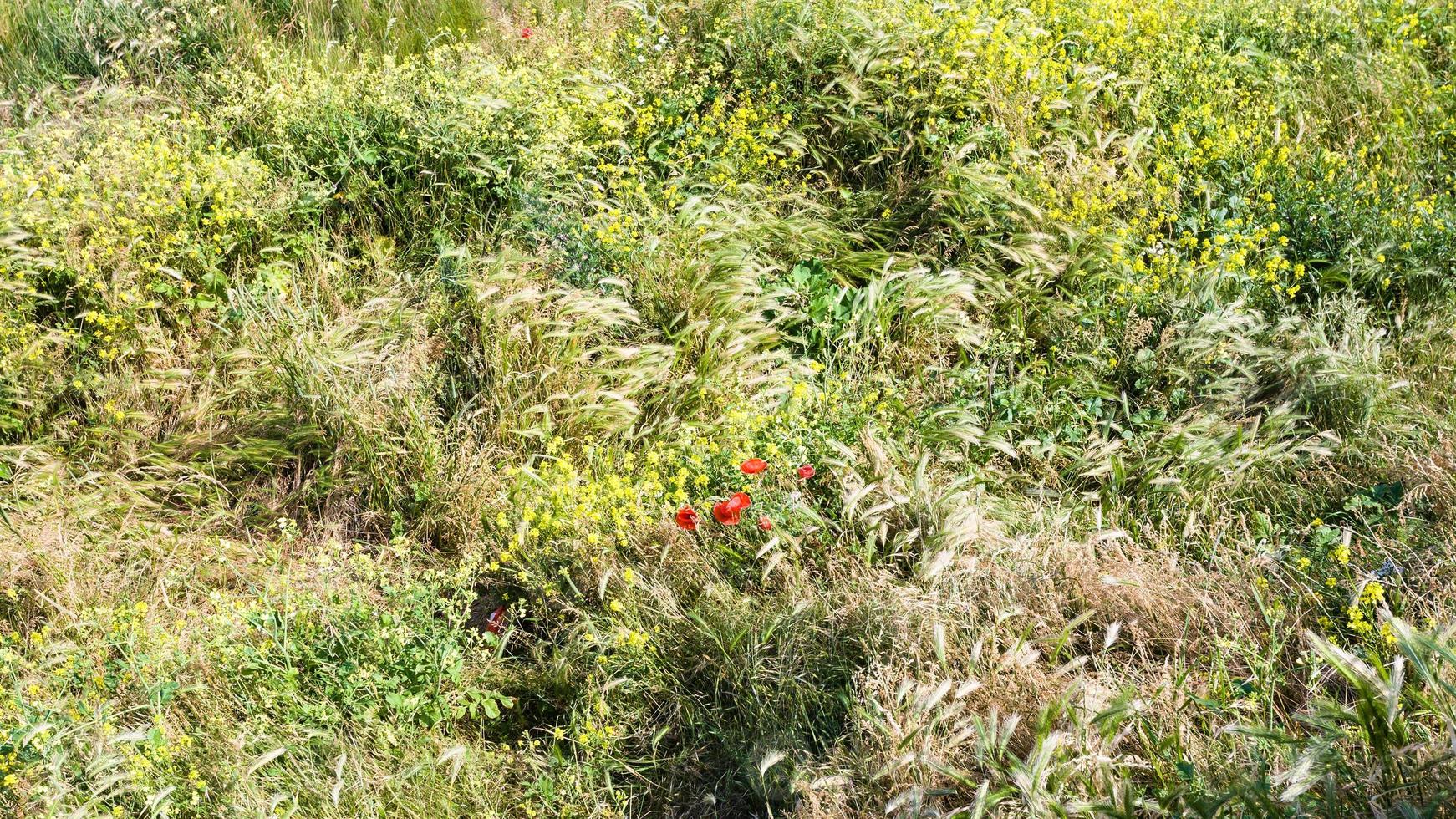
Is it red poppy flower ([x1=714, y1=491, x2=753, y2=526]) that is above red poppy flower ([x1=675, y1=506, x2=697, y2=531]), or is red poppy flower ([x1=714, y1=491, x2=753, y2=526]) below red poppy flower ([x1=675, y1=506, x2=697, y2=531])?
above

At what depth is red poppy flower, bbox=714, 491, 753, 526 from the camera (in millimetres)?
3338

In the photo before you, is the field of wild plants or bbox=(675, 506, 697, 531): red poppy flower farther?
bbox=(675, 506, 697, 531): red poppy flower

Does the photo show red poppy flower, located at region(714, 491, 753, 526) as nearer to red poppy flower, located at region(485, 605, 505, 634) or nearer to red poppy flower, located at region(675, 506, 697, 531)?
red poppy flower, located at region(675, 506, 697, 531)

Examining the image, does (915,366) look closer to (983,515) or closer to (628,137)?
(983,515)

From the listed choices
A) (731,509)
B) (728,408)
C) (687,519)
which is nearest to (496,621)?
(687,519)

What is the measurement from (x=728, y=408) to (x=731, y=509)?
0.70 metres

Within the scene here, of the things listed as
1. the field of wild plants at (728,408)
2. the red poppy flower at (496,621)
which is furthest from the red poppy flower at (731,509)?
the red poppy flower at (496,621)

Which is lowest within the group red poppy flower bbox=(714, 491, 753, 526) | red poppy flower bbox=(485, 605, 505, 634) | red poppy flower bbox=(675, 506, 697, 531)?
red poppy flower bbox=(485, 605, 505, 634)

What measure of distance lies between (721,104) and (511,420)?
6.01 feet

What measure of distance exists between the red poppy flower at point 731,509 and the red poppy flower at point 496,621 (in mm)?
799

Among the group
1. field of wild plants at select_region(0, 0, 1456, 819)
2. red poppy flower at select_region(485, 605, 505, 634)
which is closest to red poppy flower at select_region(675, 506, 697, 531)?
field of wild plants at select_region(0, 0, 1456, 819)

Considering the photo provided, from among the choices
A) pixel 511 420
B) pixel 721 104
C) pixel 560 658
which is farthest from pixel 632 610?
pixel 721 104

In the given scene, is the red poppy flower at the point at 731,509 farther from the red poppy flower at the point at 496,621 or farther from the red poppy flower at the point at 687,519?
the red poppy flower at the point at 496,621

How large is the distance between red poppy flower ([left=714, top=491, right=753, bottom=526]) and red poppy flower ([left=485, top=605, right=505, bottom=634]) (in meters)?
0.80
